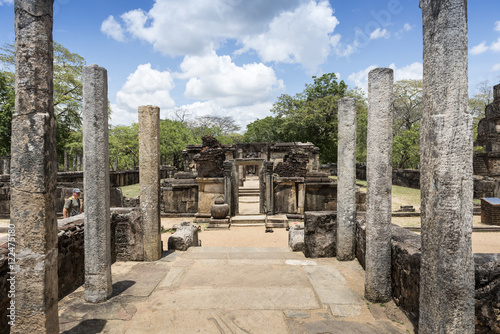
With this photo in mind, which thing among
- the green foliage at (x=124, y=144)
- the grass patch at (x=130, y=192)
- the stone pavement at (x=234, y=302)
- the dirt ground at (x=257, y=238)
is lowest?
the dirt ground at (x=257, y=238)

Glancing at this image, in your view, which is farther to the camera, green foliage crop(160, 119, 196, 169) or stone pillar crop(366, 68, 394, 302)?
green foliage crop(160, 119, 196, 169)

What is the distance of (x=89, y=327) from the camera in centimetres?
309

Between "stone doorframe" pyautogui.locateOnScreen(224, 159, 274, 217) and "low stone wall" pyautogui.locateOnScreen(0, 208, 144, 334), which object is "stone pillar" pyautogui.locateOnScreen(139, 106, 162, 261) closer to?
"low stone wall" pyautogui.locateOnScreen(0, 208, 144, 334)

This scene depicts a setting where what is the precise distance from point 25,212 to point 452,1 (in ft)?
12.6

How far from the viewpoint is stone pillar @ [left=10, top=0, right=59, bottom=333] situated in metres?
2.27

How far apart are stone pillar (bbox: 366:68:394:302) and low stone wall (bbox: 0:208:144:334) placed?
396cm

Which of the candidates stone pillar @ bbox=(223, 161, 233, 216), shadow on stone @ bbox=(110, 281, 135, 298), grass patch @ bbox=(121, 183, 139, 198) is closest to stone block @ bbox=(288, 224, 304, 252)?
shadow on stone @ bbox=(110, 281, 135, 298)

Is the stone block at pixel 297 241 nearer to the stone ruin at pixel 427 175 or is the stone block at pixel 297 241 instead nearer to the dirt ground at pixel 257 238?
the dirt ground at pixel 257 238

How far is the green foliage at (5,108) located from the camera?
69.3 ft

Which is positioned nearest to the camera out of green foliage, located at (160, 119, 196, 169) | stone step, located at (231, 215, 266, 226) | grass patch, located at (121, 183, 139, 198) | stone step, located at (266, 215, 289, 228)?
stone step, located at (266, 215, 289, 228)

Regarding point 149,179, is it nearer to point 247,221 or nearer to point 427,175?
point 427,175

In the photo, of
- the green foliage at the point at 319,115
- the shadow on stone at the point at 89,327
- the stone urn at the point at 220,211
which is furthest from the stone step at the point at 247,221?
the green foliage at the point at 319,115

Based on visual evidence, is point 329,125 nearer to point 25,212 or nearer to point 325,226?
point 325,226

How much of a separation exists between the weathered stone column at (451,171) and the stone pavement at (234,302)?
36.1 inches
